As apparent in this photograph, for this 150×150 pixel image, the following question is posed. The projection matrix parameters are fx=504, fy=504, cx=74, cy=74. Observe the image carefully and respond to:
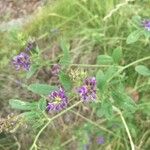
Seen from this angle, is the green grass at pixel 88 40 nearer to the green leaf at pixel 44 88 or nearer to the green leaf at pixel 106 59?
the green leaf at pixel 106 59

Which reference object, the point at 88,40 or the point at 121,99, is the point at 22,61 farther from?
the point at 88,40

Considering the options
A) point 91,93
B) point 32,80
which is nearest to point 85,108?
point 32,80

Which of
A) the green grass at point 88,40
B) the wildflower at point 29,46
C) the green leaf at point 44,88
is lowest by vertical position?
the green grass at point 88,40

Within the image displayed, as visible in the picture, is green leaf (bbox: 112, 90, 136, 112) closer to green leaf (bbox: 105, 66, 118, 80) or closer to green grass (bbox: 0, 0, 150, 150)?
green leaf (bbox: 105, 66, 118, 80)

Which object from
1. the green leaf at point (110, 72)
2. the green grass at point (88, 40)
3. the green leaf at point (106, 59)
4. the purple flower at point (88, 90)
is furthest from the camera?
the green grass at point (88, 40)

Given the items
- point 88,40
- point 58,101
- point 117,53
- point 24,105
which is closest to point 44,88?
point 24,105

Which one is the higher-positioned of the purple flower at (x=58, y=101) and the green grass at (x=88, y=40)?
the purple flower at (x=58, y=101)

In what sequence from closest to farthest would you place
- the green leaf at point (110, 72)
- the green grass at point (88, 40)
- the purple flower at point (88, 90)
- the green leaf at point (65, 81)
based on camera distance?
the purple flower at point (88, 90), the green leaf at point (65, 81), the green leaf at point (110, 72), the green grass at point (88, 40)

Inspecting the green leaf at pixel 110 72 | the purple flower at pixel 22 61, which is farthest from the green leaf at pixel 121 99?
the purple flower at pixel 22 61

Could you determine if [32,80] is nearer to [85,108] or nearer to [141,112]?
[85,108]
